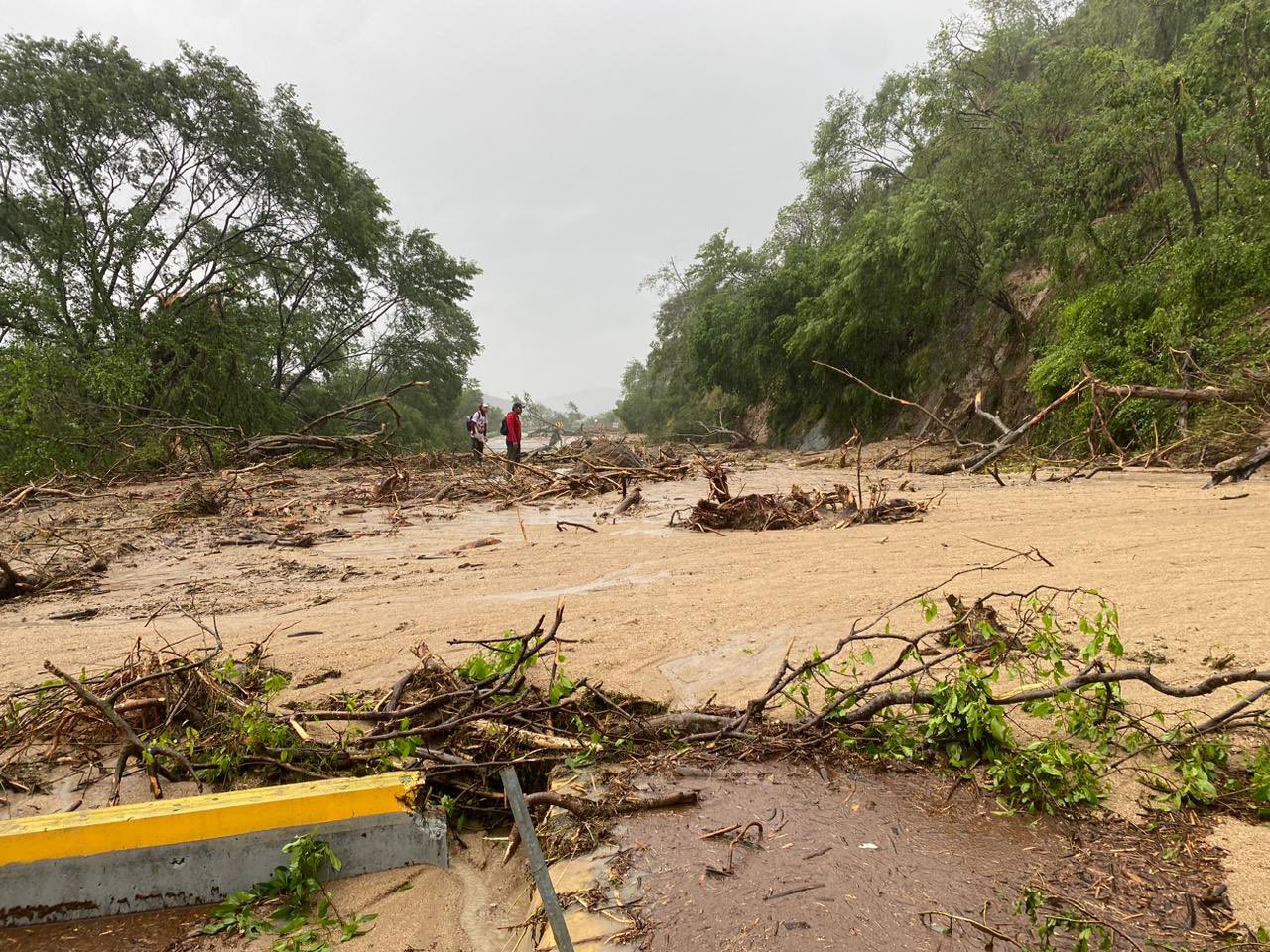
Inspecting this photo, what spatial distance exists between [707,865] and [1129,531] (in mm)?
5385

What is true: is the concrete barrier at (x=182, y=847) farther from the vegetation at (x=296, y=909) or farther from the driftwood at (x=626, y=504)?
the driftwood at (x=626, y=504)

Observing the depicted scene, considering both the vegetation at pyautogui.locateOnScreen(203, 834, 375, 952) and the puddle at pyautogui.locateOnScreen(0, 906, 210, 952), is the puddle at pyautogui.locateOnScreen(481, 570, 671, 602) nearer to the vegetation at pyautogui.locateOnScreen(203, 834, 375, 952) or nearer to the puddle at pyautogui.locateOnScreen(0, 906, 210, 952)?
the vegetation at pyautogui.locateOnScreen(203, 834, 375, 952)

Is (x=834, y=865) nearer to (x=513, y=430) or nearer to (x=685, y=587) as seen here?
(x=685, y=587)

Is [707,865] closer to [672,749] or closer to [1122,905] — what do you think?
[672,749]

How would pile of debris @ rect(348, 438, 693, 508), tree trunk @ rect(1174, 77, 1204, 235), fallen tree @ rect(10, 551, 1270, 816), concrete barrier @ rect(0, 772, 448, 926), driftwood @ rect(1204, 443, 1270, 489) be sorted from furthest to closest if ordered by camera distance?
pile of debris @ rect(348, 438, 693, 508) < tree trunk @ rect(1174, 77, 1204, 235) < driftwood @ rect(1204, 443, 1270, 489) < fallen tree @ rect(10, 551, 1270, 816) < concrete barrier @ rect(0, 772, 448, 926)

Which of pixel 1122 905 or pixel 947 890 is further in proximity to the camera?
pixel 947 890

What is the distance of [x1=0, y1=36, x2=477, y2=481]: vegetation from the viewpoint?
15008mm

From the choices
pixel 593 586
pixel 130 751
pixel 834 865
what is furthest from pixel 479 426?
pixel 834 865

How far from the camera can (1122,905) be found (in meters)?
1.87

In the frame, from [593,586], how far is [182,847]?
3625 mm

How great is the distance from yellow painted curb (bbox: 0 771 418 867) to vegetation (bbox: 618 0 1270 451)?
11.6 meters

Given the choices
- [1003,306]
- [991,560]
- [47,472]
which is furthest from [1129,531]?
[47,472]

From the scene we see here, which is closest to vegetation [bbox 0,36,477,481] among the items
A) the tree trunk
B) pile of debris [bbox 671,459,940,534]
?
pile of debris [bbox 671,459,940,534]

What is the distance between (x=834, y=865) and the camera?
2150mm
